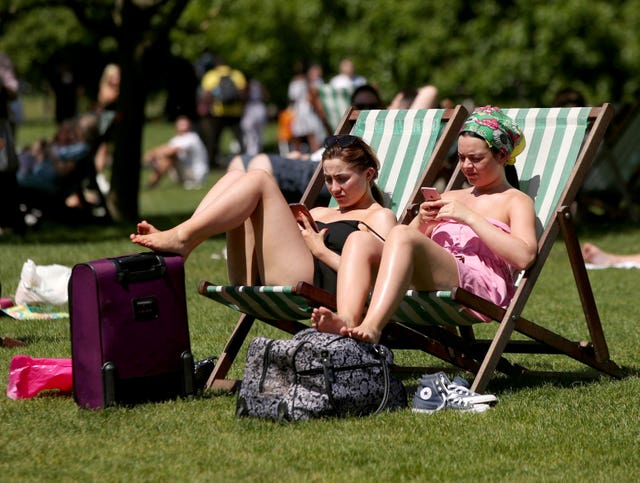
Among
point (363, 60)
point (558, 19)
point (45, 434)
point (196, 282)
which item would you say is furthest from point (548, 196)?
point (363, 60)

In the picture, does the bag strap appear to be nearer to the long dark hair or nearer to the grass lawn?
the grass lawn

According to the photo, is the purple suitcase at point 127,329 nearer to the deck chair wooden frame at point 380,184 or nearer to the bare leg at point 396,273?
the deck chair wooden frame at point 380,184

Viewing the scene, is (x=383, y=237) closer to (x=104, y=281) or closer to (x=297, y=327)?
(x=297, y=327)

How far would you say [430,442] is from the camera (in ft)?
13.7

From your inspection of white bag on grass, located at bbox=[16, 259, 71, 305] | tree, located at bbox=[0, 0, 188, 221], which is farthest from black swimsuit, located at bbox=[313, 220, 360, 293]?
tree, located at bbox=[0, 0, 188, 221]

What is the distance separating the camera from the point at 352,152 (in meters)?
5.14

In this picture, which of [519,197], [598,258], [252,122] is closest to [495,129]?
[519,197]

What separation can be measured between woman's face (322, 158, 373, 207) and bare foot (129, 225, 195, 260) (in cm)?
71

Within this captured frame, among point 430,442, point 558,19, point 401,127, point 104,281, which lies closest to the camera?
point 430,442

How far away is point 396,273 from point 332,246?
21.1 inches

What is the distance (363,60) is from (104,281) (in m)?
16.2

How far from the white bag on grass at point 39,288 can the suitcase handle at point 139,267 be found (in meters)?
2.70

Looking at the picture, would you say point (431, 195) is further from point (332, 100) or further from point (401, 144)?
point (332, 100)

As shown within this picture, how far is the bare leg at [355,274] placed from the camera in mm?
4680
